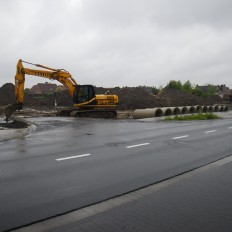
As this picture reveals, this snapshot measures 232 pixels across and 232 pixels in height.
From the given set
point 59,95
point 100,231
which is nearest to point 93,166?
point 100,231

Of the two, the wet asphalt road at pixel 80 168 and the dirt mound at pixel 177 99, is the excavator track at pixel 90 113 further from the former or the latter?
the dirt mound at pixel 177 99

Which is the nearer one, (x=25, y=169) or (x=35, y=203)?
(x=35, y=203)

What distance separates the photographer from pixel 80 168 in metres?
8.39

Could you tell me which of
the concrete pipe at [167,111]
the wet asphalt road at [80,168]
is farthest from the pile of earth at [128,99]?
the wet asphalt road at [80,168]

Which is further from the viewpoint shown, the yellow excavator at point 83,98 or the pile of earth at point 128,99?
the pile of earth at point 128,99

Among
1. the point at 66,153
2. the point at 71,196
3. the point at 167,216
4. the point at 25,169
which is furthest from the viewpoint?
the point at 66,153

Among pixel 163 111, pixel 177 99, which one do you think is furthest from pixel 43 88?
pixel 163 111

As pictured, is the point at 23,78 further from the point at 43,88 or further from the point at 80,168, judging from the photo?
the point at 43,88

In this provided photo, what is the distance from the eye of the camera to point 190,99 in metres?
62.1

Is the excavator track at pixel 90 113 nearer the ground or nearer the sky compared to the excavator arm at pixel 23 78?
nearer the ground

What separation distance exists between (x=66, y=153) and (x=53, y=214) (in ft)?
17.7

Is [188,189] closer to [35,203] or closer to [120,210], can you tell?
[120,210]

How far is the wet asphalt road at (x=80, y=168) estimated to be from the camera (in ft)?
18.8

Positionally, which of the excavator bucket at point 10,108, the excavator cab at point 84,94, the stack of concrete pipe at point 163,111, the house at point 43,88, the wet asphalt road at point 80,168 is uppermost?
the house at point 43,88
